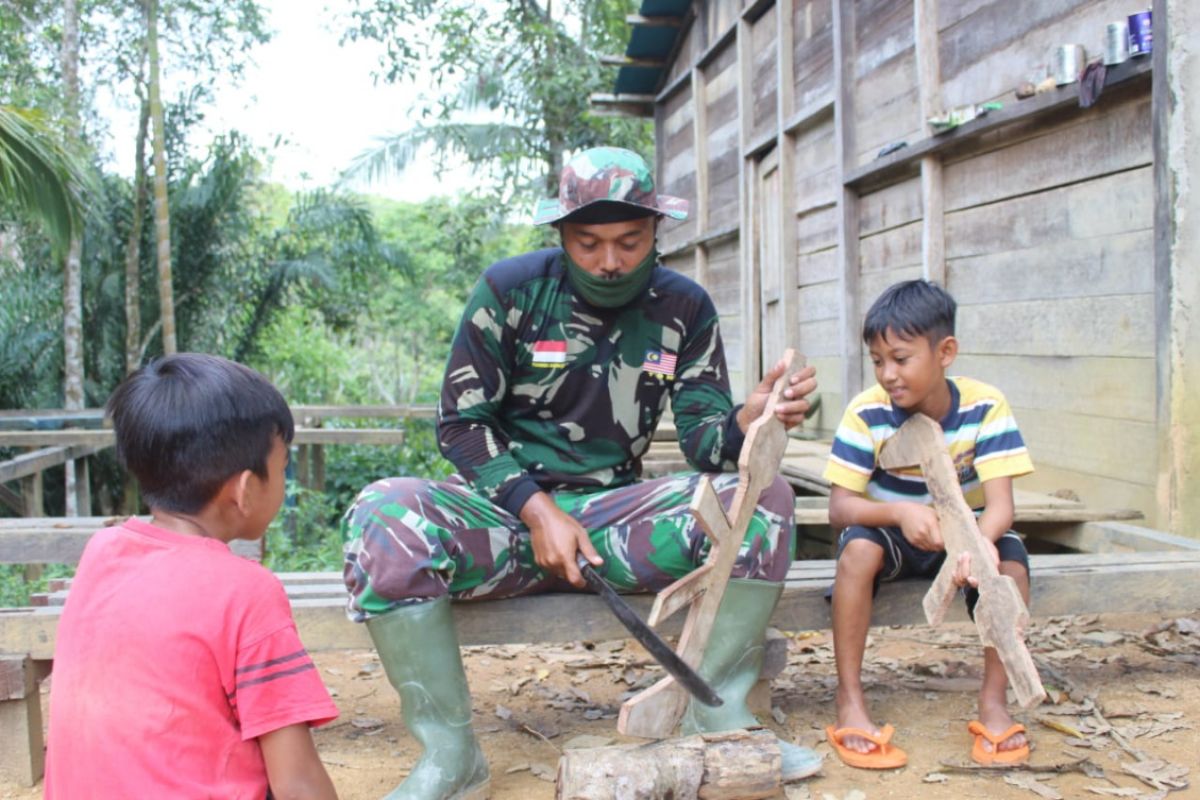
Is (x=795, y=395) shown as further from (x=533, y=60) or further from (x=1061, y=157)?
(x=533, y=60)

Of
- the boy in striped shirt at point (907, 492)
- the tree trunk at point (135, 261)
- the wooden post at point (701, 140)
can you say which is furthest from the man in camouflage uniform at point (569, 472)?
the tree trunk at point (135, 261)

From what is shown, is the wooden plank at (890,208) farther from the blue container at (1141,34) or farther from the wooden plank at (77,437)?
the wooden plank at (77,437)

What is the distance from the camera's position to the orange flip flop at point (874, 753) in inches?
106

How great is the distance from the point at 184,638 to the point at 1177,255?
348cm

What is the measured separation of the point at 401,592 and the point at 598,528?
0.57 meters


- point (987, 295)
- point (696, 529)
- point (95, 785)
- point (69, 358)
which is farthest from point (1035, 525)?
point (69, 358)

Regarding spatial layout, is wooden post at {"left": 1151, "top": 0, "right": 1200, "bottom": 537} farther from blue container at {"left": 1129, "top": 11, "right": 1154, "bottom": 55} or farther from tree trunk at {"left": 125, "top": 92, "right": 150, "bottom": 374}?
tree trunk at {"left": 125, "top": 92, "right": 150, "bottom": 374}

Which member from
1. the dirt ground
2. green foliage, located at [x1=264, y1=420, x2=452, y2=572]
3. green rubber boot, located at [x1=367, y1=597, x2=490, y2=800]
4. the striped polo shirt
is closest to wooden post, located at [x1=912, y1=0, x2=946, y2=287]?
the dirt ground

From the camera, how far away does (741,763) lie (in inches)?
93.4

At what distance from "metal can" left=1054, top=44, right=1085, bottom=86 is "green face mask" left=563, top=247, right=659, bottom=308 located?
89.6 inches

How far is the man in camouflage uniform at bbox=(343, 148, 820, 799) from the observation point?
2.47 metres

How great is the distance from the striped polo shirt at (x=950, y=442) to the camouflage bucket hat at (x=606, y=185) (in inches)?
30.1

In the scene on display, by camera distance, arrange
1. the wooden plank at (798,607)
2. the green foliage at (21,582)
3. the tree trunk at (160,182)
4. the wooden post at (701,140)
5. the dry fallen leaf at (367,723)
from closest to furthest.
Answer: the wooden plank at (798,607)
the dry fallen leaf at (367,723)
the green foliage at (21,582)
the wooden post at (701,140)
the tree trunk at (160,182)

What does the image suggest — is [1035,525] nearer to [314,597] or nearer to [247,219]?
[314,597]
